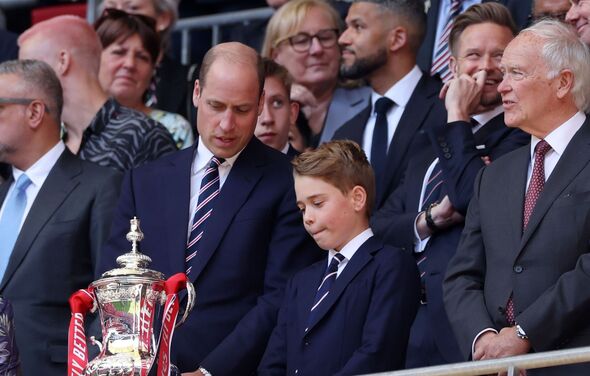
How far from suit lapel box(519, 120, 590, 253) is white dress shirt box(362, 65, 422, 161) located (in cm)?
192

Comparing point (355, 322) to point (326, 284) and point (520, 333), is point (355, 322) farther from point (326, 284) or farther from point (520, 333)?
point (520, 333)

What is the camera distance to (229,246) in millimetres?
6582

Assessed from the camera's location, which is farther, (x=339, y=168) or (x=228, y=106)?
(x=228, y=106)

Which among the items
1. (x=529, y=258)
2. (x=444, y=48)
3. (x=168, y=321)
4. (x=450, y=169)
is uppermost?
(x=444, y=48)

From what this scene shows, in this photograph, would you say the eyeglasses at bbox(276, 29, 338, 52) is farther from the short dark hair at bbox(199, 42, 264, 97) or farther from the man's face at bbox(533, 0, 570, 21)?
the short dark hair at bbox(199, 42, 264, 97)

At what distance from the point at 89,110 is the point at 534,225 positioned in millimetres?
3432

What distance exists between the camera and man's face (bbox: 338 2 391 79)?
8367 mm

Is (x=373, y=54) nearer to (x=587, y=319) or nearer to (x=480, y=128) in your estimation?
(x=480, y=128)

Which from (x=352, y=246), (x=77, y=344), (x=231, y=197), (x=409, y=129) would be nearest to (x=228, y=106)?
(x=231, y=197)

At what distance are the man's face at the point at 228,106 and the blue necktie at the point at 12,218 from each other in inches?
52.3

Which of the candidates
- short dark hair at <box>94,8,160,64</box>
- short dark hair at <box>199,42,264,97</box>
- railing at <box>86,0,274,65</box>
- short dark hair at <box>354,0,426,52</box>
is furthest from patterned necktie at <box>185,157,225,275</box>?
railing at <box>86,0,274,65</box>

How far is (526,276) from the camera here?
584 centimetres

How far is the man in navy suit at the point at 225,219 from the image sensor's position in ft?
21.3

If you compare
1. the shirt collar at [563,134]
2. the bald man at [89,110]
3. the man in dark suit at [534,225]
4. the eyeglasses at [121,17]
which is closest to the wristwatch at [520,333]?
the man in dark suit at [534,225]
